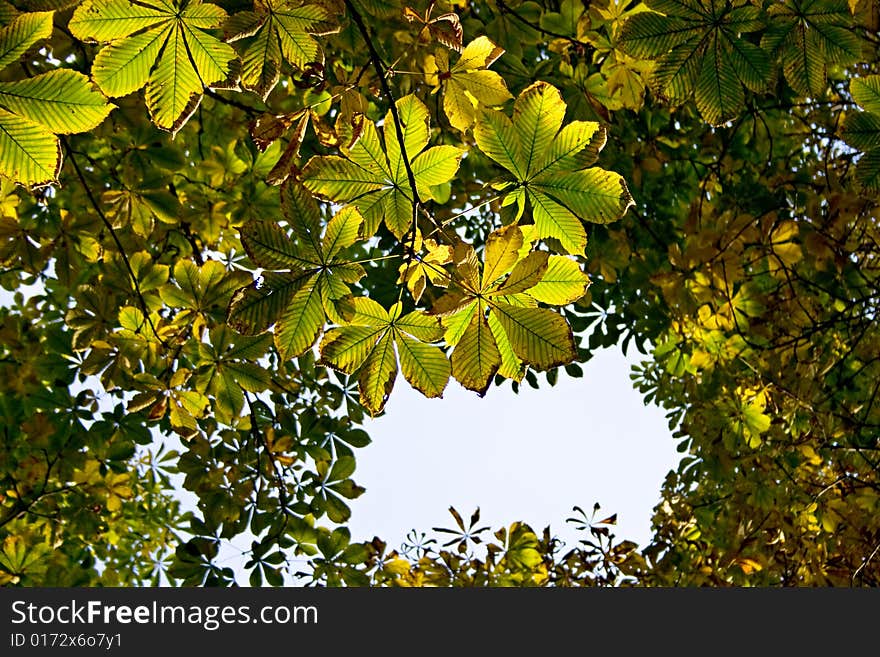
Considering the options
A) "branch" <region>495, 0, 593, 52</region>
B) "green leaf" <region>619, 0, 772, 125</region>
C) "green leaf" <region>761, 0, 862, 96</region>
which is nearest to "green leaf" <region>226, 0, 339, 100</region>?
"green leaf" <region>619, 0, 772, 125</region>

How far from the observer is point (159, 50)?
1.02 metres

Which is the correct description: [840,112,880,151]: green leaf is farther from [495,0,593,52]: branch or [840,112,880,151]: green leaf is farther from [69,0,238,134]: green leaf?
[69,0,238,134]: green leaf

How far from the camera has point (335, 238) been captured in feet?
3.73

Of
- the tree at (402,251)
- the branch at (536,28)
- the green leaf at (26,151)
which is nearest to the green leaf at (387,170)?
the tree at (402,251)

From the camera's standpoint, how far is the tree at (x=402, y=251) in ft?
3.54

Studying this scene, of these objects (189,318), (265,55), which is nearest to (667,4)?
(265,55)

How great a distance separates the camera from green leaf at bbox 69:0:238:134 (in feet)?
3.22

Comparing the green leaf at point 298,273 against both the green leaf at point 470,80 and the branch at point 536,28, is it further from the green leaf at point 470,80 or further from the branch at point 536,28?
the branch at point 536,28

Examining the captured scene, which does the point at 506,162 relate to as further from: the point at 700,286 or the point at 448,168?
the point at 700,286

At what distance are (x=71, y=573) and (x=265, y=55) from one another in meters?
2.38

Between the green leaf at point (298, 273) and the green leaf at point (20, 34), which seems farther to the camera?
the green leaf at point (298, 273)

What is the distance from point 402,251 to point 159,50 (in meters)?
0.55

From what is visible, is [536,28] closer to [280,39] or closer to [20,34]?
[280,39]

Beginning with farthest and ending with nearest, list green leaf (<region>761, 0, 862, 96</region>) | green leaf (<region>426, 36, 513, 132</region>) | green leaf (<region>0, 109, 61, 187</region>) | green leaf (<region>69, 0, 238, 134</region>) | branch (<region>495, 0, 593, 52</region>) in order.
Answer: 1. branch (<region>495, 0, 593, 52</region>)
2. green leaf (<region>761, 0, 862, 96</region>)
3. green leaf (<region>426, 36, 513, 132</region>)
4. green leaf (<region>69, 0, 238, 134</region>)
5. green leaf (<region>0, 109, 61, 187</region>)
